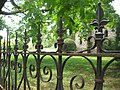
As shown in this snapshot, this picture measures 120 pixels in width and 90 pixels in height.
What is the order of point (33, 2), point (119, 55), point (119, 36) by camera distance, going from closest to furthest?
1. point (119, 55)
2. point (33, 2)
3. point (119, 36)

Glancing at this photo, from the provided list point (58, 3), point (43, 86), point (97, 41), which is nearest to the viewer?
point (97, 41)

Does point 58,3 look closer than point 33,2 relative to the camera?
Yes

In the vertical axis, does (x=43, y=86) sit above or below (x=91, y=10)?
below

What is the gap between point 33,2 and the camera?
14.6 feet

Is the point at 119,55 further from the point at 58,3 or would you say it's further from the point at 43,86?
the point at 43,86

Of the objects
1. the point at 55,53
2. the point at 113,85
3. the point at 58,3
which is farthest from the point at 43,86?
the point at 55,53

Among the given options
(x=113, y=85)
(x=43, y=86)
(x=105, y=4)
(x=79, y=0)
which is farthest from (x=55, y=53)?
(x=113, y=85)

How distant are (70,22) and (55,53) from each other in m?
1.46

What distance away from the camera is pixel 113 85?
5863 mm

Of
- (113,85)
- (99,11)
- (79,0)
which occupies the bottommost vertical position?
(113,85)

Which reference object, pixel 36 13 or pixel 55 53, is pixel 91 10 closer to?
pixel 36 13

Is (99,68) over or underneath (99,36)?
underneath

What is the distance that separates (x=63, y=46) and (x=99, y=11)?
466mm

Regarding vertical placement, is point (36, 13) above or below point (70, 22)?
above
